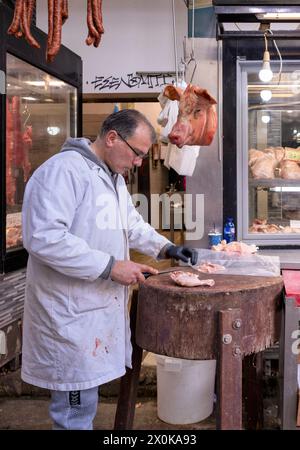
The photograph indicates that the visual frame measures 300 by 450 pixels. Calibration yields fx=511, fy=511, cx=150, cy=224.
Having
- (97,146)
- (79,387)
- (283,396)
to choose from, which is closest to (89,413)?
(79,387)

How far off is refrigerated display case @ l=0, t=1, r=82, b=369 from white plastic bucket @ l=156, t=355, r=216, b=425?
4.05ft

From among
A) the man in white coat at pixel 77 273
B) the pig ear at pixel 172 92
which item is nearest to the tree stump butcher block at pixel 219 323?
the man in white coat at pixel 77 273

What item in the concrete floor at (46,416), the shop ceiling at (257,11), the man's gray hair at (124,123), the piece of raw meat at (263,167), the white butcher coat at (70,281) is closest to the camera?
the white butcher coat at (70,281)

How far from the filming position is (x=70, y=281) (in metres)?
2.54

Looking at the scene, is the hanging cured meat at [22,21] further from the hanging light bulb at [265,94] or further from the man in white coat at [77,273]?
the hanging light bulb at [265,94]

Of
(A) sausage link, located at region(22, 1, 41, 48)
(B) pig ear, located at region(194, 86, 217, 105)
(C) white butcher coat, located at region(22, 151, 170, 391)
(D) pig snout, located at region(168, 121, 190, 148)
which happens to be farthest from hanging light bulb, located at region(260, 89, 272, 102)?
(C) white butcher coat, located at region(22, 151, 170, 391)

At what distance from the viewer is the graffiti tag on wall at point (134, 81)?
565 cm

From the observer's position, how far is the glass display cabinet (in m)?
4.02

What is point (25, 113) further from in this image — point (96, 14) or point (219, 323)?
point (219, 323)

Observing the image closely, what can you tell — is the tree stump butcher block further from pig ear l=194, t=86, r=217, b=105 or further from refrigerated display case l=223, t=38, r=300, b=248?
refrigerated display case l=223, t=38, r=300, b=248

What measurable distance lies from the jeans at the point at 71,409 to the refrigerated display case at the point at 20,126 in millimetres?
1429

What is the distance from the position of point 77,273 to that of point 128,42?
391 centimetres

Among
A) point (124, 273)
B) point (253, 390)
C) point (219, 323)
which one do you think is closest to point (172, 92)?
point (124, 273)

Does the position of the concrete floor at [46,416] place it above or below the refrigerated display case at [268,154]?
below
